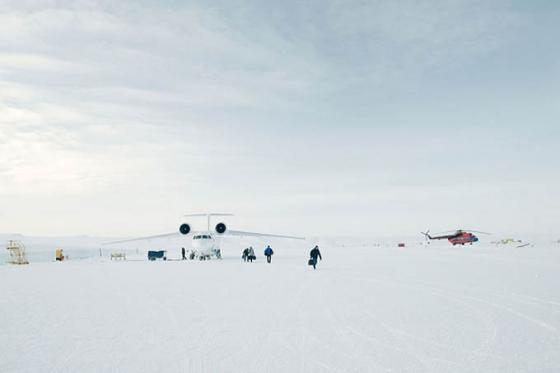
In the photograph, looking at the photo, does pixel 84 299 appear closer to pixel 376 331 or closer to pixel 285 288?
pixel 285 288

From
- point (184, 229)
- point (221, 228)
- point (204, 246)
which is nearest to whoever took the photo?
point (204, 246)

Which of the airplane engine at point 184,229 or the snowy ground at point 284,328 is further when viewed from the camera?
the airplane engine at point 184,229

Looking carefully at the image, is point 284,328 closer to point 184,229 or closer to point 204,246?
point 204,246

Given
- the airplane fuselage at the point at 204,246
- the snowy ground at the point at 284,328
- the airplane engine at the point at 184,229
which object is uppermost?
the airplane engine at the point at 184,229

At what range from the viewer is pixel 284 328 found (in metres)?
9.29

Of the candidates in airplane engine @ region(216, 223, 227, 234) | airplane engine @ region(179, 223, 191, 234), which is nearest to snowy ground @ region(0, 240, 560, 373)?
airplane engine @ region(216, 223, 227, 234)

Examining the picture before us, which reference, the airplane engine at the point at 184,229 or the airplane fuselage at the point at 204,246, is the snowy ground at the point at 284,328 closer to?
the airplane fuselage at the point at 204,246

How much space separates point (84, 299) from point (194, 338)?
22.2ft

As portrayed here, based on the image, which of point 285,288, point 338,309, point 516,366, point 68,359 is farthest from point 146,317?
point 516,366

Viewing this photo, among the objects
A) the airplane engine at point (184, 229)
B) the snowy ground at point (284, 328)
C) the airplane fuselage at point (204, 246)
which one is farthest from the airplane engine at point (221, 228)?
the snowy ground at point (284, 328)

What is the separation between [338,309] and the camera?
37.3 feet

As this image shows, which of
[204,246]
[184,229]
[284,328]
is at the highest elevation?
[184,229]

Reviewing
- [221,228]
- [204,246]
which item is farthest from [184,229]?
[204,246]

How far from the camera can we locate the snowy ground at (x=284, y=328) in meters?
6.97
